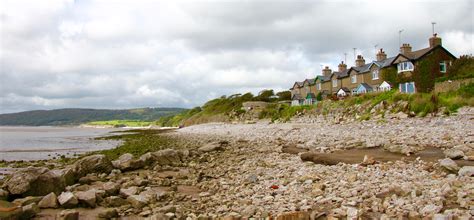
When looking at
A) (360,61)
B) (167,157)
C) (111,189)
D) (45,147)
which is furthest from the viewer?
(360,61)

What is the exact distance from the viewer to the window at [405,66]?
150 feet

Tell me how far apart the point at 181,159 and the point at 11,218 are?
9.53 meters

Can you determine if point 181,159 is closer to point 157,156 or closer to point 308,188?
point 157,156

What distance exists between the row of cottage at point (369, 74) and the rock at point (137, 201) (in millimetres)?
36542

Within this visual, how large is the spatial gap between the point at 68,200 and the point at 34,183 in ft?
5.38

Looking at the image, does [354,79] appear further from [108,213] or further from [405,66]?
[108,213]

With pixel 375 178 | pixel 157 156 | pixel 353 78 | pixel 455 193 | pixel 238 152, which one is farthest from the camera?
pixel 353 78

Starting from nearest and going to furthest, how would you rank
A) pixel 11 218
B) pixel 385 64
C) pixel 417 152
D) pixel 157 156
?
pixel 11 218
pixel 417 152
pixel 157 156
pixel 385 64

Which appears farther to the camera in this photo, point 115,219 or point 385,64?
point 385,64

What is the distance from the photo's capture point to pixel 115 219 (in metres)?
8.02

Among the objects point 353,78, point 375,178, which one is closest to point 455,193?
point 375,178

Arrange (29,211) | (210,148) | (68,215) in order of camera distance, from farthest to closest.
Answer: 1. (210,148)
2. (29,211)
3. (68,215)

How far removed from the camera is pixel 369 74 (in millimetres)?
54875

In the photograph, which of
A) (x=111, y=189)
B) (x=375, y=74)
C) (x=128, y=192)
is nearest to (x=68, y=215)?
(x=128, y=192)
